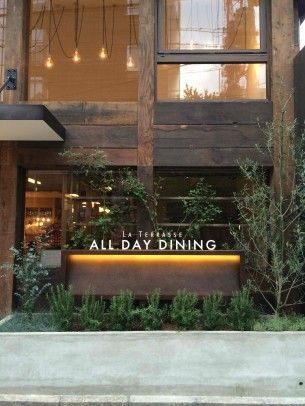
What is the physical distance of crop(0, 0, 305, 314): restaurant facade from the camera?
7.29 metres

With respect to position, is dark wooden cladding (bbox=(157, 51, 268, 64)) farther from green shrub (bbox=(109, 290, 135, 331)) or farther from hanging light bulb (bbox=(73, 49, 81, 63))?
green shrub (bbox=(109, 290, 135, 331))

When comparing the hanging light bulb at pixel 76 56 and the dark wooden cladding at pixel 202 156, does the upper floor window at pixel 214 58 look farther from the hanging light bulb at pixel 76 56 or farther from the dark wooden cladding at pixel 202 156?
the hanging light bulb at pixel 76 56

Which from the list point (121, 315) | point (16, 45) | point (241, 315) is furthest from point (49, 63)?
point (241, 315)

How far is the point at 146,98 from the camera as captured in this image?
7379 mm

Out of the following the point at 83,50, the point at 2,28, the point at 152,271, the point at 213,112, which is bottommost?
the point at 152,271

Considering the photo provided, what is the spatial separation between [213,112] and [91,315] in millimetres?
3573

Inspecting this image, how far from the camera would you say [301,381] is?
5109 millimetres

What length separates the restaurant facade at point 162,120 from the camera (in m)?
7.29

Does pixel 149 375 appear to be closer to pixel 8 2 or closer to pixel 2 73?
pixel 2 73

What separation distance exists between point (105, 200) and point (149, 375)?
305 centimetres

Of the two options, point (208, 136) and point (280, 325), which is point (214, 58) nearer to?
point (208, 136)

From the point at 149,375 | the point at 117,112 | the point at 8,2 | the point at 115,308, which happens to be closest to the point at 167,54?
the point at 117,112

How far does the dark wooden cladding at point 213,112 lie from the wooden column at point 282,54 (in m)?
0.23

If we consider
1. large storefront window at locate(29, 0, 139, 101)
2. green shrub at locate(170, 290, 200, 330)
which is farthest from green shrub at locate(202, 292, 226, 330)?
large storefront window at locate(29, 0, 139, 101)
